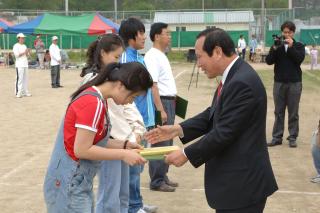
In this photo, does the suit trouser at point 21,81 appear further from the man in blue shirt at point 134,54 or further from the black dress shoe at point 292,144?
the man in blue shirt at point 134,54

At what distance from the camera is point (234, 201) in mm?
3174

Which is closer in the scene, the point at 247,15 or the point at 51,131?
the point at 51,131

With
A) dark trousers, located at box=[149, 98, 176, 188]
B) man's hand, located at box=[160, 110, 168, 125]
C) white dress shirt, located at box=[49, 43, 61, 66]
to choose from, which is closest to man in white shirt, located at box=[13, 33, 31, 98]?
white dress shirt, located at box=[49, 43, 61, 66]

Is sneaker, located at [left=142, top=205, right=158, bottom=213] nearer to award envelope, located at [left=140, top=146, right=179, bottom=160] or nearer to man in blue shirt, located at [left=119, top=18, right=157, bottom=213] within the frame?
man in blue shirt, located at [left=119, top=18, right=157, bottom=213]

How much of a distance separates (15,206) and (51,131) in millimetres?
4441

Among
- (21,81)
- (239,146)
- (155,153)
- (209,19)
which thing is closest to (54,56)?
(21,81)

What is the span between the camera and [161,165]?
6.22 metres

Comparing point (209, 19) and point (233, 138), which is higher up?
point (209, 19)

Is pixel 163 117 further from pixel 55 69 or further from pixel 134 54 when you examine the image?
pixel 55 69

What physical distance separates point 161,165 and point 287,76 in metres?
3.46

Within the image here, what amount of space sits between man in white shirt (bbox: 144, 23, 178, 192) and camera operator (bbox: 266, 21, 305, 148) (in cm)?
309

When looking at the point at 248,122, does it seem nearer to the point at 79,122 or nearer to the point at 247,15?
the point at 79,122

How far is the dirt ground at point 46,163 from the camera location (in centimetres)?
593

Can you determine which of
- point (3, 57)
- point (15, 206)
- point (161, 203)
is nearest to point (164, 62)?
point (161, 203)
